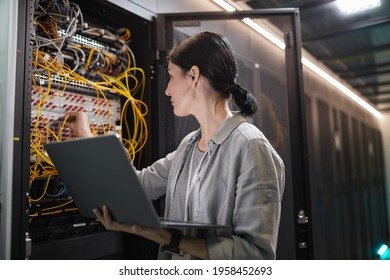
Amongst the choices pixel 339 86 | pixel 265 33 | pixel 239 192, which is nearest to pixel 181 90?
pixel 239 192

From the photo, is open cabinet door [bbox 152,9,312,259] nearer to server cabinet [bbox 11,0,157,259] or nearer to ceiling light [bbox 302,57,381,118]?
server cabinet [bbox 11,0,157,259]

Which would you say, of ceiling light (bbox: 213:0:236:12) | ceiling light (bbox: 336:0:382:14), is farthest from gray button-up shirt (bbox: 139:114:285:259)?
ceiling light (bbox: 336:0:382:14)

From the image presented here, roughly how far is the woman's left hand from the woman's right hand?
0.48 metres

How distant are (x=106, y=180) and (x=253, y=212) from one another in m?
0.46

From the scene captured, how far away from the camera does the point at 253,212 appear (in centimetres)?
99

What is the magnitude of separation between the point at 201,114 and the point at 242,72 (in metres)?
0.49

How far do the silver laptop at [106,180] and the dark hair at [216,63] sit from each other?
530 mm

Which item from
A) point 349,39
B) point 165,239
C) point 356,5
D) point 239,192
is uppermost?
point 349,39

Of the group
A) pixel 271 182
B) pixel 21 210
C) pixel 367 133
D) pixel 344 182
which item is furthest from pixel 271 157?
pixel 367 133

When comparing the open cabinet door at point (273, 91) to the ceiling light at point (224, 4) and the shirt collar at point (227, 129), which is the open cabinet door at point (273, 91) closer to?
the ceiling light at point (224, 4)

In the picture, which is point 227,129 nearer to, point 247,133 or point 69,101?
point 247,133

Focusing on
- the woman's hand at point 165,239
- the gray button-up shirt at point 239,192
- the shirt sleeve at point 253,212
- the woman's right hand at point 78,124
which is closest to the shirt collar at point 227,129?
the gray button-up shirt at point 239,192

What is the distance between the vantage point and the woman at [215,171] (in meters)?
1.00

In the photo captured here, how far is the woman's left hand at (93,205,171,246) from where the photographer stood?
952 millimetres
